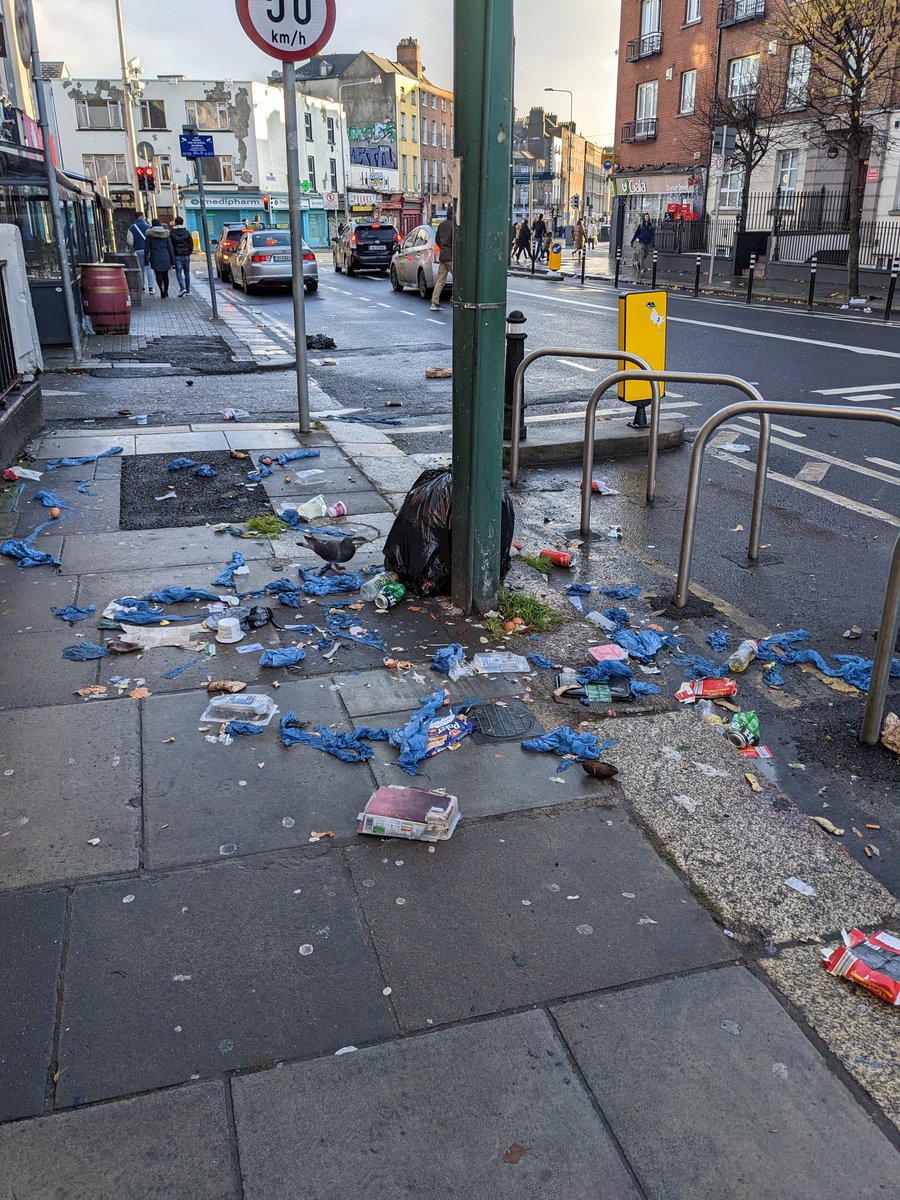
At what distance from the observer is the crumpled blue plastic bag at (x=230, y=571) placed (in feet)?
16.9

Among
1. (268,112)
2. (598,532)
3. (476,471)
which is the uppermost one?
(268,112)

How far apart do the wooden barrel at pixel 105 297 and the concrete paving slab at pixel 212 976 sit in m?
15.5

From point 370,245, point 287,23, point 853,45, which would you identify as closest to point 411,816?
point 287,23

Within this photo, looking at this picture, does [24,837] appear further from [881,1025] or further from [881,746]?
[881,746]

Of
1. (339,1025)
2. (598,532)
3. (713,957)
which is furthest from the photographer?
(598,532)

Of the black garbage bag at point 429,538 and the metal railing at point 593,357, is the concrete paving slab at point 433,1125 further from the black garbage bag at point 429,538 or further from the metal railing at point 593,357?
the metal railing at point 593,357

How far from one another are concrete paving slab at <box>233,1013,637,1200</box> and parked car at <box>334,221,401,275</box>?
114ft

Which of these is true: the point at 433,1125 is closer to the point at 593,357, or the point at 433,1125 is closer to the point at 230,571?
the point at 230,571

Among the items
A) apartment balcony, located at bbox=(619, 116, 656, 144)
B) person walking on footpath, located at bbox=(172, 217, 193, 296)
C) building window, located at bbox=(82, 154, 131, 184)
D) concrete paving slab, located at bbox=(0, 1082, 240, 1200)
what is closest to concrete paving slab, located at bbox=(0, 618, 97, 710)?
concrete paving slab, located at bbox=(0, 1082, 240, 1200)

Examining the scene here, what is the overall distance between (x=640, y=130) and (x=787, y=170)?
443 inches

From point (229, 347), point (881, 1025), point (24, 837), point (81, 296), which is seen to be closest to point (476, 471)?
point (24, 837)

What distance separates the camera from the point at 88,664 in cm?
419

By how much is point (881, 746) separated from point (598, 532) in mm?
2937

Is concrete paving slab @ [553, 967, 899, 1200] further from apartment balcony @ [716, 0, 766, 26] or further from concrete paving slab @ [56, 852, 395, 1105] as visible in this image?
apartment balcony @ [716, 0, 766, 26]
